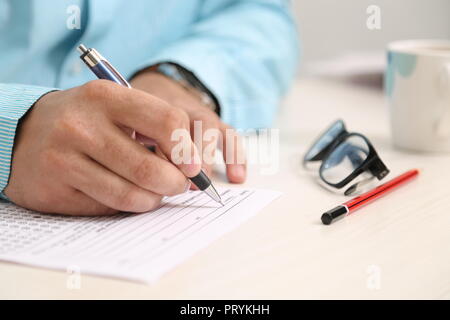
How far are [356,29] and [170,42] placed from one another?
618 millimetres

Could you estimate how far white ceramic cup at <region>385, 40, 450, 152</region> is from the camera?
725 mm

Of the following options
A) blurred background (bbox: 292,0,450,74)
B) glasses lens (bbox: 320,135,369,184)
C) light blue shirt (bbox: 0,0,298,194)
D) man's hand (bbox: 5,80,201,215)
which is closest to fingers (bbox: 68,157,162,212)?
man's hand (bbox: 5,80,201,215)

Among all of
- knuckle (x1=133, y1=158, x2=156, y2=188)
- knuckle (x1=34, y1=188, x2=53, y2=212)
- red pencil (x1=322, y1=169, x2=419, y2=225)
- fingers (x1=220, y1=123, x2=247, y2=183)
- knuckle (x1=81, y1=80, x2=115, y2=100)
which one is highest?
knuckle (x1=81, y1=80, x2=115, y2=100)

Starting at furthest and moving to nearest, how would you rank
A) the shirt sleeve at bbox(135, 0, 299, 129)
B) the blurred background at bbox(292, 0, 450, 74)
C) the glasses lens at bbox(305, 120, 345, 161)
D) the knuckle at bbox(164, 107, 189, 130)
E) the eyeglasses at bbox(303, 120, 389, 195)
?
the blurred background at bbox(292, 0, 450, 74) < the shirt sleeve at bbox(135, 0, 299, 129) < the glasses lens at bbox(305, 120, 345, 161) < the eyeglasses at bbox(303, 120, 389, 195) < the knuckle at bbox(164, 107, 189, 130)

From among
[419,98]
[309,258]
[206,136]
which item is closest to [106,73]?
[206,136]

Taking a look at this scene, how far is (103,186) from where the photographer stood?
50 cm

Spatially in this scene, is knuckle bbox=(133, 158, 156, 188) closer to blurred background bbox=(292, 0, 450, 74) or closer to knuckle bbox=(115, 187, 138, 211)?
knuckle bbox=(115, 187, 138, 211)

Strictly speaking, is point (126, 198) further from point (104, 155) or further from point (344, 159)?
point (344, 159)

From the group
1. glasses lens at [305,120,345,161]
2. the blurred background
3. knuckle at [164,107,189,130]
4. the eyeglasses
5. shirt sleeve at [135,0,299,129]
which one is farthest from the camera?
the blurred background

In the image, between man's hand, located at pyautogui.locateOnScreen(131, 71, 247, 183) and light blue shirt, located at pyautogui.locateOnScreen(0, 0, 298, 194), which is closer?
man's hand, located at pyautogui.locateOnScreen(131, 71, 247, 183)

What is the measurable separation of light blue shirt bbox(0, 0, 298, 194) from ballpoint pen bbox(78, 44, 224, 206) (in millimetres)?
276
